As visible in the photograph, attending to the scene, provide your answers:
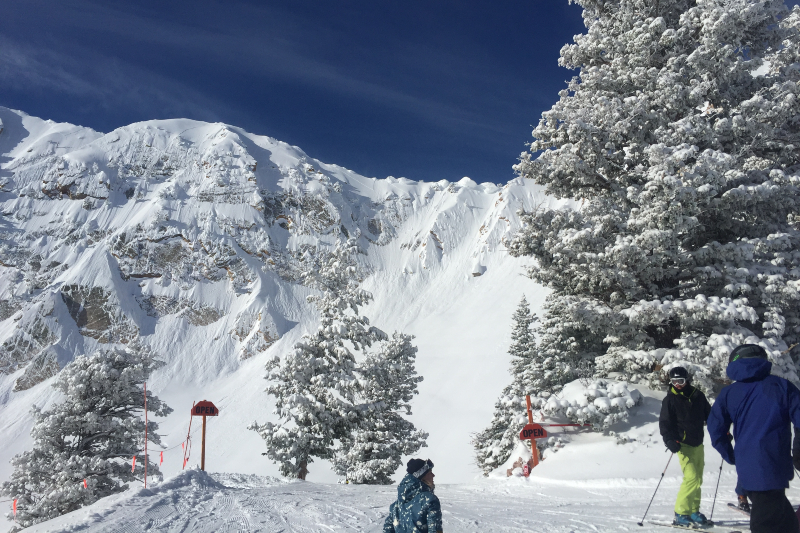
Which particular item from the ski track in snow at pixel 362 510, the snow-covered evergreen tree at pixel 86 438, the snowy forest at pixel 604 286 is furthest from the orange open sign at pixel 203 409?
the snow-covered evergreen tree at pixel 86 438

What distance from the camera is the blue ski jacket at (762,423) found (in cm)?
313

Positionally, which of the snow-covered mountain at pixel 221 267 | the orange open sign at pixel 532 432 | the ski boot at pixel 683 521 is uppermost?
the snow-covered mountain at pixel 221 267

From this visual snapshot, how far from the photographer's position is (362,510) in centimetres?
633

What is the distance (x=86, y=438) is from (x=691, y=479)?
17.1 metres

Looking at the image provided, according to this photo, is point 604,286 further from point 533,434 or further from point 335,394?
point 335,394

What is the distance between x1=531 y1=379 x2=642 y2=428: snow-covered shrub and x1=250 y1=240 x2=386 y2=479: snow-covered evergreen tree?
261 inches

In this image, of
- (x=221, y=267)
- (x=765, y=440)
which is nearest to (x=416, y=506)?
(x=765, y=440)

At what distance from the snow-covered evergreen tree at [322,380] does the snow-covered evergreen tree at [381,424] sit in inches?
21.7

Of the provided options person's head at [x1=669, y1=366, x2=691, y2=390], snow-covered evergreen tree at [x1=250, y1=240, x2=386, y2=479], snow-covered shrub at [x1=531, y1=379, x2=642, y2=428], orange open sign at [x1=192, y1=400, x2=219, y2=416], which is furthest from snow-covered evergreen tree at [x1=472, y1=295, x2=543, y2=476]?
person's head at [x1=669, y1=366, x2=691, y2=390]

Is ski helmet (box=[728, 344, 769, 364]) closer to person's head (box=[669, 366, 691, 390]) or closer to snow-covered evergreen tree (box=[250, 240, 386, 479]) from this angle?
person's head (box=[669, 366, 691, 390])

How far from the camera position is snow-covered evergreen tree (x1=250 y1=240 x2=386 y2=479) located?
12.9 m

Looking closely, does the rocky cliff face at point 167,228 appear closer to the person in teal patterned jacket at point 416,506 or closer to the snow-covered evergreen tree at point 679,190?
the snow-covered evergreen tree at point 679,190

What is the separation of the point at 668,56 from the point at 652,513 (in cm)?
971

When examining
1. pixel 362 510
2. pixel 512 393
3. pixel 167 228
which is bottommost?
pixel 362 510
